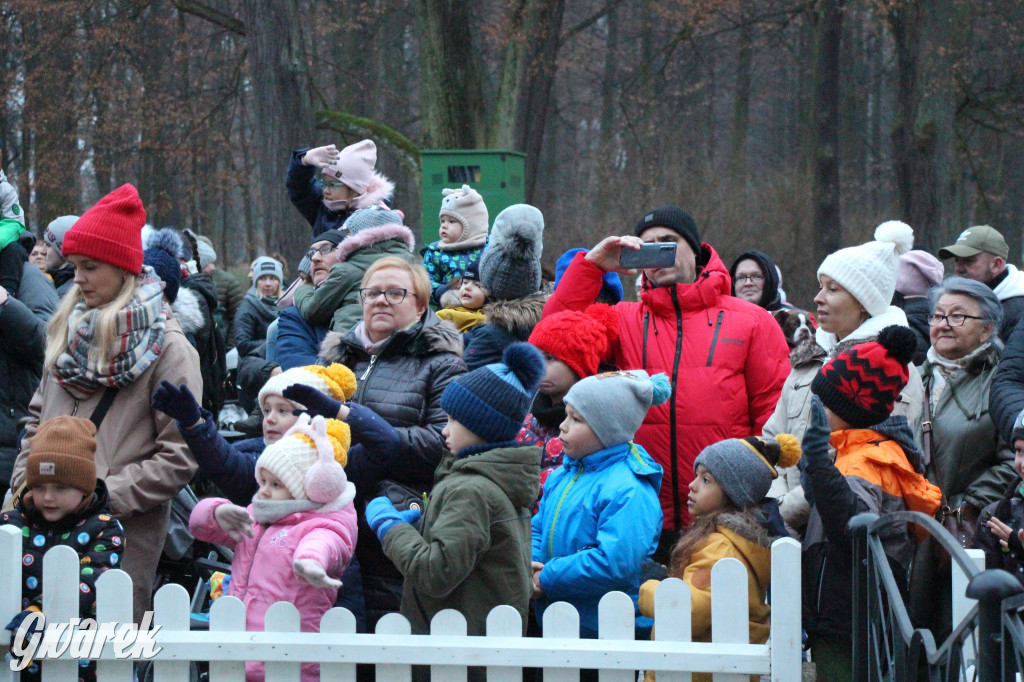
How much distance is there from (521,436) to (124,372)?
4.71ft

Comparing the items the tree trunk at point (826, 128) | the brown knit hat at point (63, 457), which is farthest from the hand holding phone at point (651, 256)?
the tree trunk at point (826, 128)

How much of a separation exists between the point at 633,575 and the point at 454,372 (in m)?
0.96

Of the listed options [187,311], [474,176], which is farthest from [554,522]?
[474,176]

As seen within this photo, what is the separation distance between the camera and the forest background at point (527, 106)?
13.2m

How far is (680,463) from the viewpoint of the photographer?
13.5 ft

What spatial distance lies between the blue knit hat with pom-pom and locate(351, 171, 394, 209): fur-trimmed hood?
232 cm

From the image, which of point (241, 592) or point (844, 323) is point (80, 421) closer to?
point (241, 592)

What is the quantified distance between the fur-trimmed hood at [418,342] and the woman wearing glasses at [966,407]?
1978 mm

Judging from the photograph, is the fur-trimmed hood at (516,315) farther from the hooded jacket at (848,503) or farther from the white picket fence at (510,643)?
the white picket fence at (510,643)

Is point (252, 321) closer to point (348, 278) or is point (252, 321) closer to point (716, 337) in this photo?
point (348, 278)

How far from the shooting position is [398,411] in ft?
12.6

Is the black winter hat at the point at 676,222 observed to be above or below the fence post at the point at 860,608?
above

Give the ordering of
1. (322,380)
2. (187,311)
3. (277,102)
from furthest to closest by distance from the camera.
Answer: (277,102), (187,311), (322,380)

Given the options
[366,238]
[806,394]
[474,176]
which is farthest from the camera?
[474,176]
